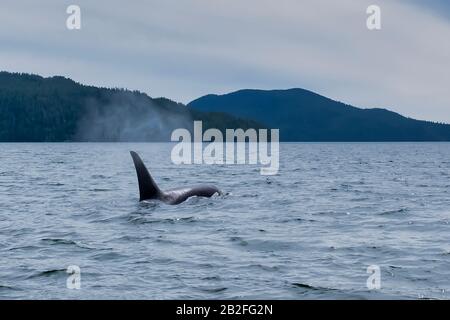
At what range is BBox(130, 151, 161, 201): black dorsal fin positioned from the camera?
24.9 meters

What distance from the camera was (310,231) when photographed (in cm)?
1944

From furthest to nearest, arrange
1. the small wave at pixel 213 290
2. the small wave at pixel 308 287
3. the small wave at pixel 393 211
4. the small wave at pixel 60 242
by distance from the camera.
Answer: the small wave at pixel 393 211 → the small wave at pixel 60 242 → the small wave at pixel 308 287 → the small wave at pixel 213 290

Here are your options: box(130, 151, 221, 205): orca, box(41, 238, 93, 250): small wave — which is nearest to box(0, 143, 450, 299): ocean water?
box(41, 238, 93, 250): small wave

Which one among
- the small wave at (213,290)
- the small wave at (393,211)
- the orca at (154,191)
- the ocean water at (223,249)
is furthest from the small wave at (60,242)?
the small wave at (393,211)

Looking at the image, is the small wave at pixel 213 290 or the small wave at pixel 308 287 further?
the small wave at pixel 308 287

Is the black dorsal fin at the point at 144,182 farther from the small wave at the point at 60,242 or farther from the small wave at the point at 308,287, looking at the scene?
the small wave at the point at 308,287

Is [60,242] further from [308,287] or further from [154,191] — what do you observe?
[154,191]

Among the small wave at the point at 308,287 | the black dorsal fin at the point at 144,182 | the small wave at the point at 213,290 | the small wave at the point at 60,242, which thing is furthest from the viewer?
the black dorsal fin at the point at 144,182

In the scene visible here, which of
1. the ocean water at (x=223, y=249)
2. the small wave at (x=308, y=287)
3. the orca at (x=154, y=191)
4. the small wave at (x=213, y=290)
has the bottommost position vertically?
the small wave at (x=308, y=287)

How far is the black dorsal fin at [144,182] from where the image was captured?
24.9 metres

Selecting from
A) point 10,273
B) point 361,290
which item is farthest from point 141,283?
point 361,290

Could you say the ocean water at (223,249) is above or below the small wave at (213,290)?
above

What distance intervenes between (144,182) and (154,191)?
95 cm
